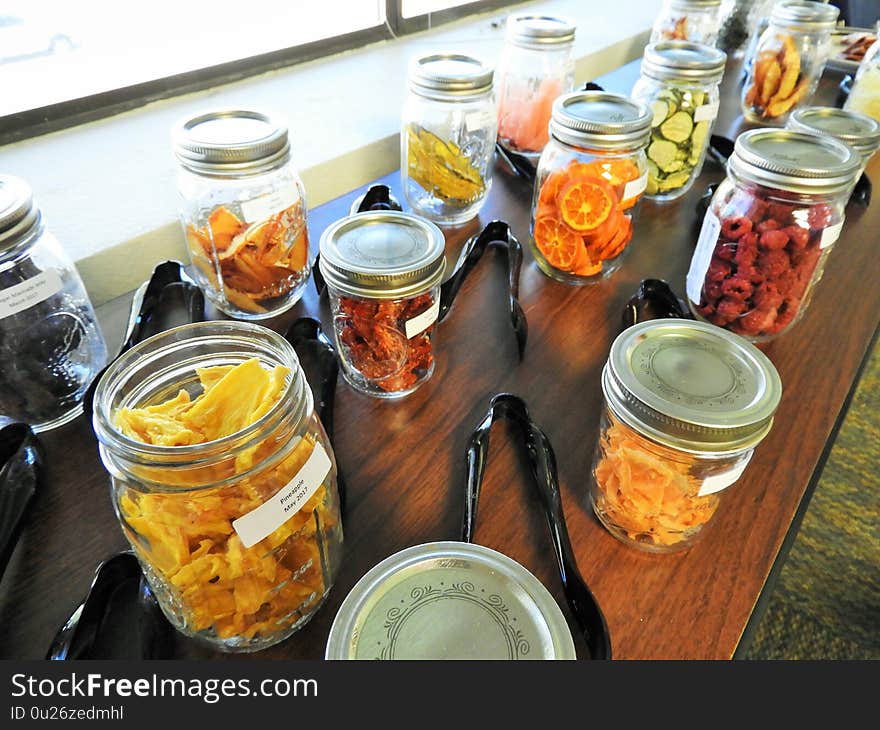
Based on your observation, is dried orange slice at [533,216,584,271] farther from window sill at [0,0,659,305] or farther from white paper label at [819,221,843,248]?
window sill at [0,0,659,305]

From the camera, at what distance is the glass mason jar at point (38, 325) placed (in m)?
0.50

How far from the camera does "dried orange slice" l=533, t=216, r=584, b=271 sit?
2.42ft

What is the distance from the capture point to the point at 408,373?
616 millimetres

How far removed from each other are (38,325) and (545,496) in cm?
45

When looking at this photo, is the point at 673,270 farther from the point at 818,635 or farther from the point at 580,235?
the point at 818,635

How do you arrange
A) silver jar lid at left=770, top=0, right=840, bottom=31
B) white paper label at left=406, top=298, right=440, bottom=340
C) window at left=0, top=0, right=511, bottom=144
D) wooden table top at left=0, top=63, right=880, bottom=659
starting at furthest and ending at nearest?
silver jar lid at left=770, top=0, right=840, bottom=31, window at left=0, top=0, right=511, bottom=144, white paper label at left=406, top=298, right=440, bottom=340, wooden table top at left=0, top=63, right=880, bottom=659

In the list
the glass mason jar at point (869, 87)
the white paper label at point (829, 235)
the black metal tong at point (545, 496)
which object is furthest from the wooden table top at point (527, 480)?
Answer: the glass mason jar at point (869, 87)

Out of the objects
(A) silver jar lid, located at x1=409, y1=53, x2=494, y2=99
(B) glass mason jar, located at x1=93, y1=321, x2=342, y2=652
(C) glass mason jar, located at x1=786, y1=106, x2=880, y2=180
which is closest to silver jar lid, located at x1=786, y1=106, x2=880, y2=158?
(C) glass mason jar, located at x1=786, y1=106, x2=880, y2=180

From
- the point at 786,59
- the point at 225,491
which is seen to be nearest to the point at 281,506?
the point at 225,491

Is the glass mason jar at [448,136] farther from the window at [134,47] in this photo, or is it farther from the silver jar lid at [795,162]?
the window at [134,47]

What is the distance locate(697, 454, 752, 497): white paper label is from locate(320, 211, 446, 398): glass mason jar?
273mm

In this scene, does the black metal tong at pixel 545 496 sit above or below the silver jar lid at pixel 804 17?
below

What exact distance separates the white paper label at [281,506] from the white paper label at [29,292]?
0.30m

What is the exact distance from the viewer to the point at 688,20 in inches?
48.5
